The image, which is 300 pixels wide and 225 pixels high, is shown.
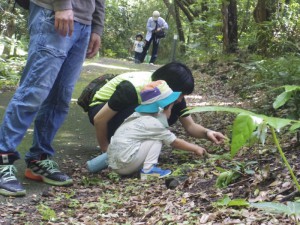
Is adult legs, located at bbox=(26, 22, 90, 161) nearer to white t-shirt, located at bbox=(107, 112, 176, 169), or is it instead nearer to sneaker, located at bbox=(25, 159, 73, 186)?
sneaker, located at bbox=(25, 159, 73, 186)

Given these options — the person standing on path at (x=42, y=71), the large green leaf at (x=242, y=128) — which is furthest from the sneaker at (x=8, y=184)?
the large green leaf at (x=242, y=128)

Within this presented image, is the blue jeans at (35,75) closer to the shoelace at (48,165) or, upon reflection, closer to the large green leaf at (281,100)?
the shoelace at (48,165)

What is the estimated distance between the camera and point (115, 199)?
2.90 m

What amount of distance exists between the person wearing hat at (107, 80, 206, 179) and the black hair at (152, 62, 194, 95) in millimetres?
266

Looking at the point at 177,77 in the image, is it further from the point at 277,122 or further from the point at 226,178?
the point at 277,122

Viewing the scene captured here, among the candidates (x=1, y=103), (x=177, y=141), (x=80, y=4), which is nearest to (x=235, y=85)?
(x=1, y=103)

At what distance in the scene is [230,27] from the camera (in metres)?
9.60

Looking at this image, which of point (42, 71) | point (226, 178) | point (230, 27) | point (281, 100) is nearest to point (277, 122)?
point (281, 100)

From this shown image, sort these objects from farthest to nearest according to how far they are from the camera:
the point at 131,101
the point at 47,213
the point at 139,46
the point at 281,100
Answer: the point at 139,46
the point at 131,101
the point at 47,213
the point at 281,100

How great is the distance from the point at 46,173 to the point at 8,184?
37 cm

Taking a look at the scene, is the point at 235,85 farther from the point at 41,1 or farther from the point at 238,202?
Answer: the point at 238,202

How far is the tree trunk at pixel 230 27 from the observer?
30.4ft

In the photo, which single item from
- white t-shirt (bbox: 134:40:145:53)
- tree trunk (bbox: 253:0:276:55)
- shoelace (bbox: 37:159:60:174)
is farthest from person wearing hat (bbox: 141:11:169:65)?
shoelace (bbox: 37:159:60:174)

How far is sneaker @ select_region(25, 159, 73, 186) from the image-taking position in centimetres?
326
